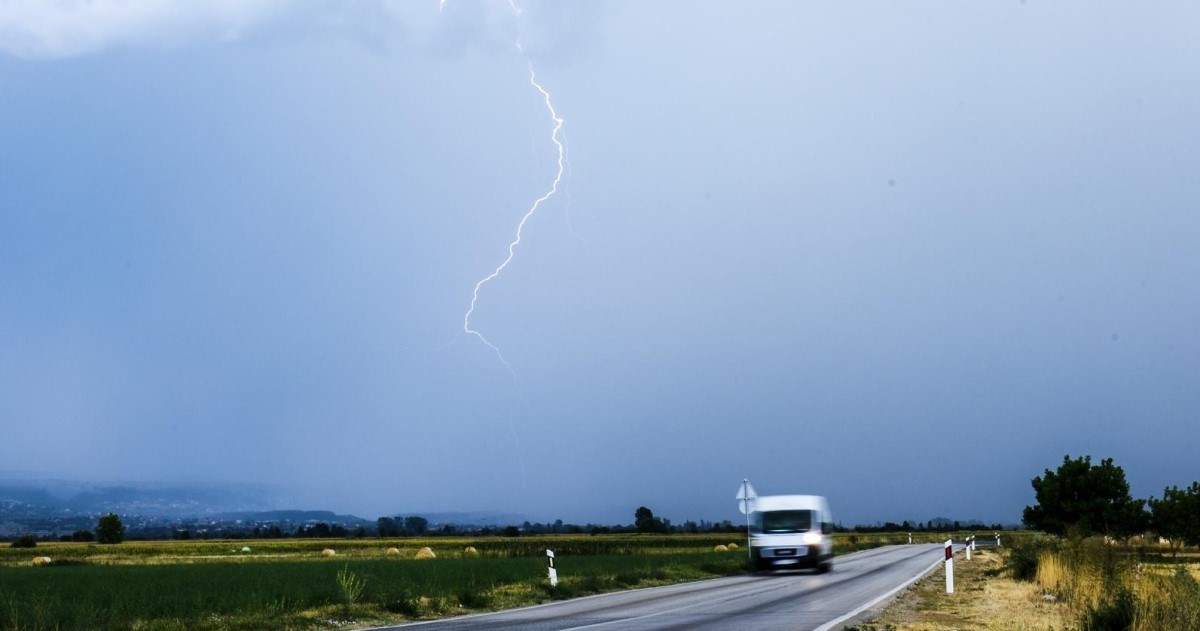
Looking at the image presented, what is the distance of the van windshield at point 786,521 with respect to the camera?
3284 centimetres

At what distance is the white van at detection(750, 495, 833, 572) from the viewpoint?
3253cm

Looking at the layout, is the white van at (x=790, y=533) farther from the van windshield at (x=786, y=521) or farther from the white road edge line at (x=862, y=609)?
the white road edge line at (x=862, y=609)

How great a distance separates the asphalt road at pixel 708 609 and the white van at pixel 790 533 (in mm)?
4275

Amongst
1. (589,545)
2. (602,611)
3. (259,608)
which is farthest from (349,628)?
(589,545)

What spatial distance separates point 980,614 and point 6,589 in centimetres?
2218

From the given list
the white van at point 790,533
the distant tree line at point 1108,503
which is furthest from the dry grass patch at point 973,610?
the distant tree line at point 1108,503

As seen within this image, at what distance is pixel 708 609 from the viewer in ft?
60.4

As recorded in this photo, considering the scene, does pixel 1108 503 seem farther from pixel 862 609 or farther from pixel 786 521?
pixel 862 609

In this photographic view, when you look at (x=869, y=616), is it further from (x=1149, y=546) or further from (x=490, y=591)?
(x=490, y=591)

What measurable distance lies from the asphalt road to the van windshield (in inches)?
182

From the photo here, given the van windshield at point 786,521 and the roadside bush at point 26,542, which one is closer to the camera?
the van windshield at point 786,521

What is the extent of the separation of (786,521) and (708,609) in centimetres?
1527

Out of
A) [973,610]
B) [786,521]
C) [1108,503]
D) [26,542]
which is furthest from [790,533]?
[26,542]

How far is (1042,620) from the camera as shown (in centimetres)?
→ 1648
